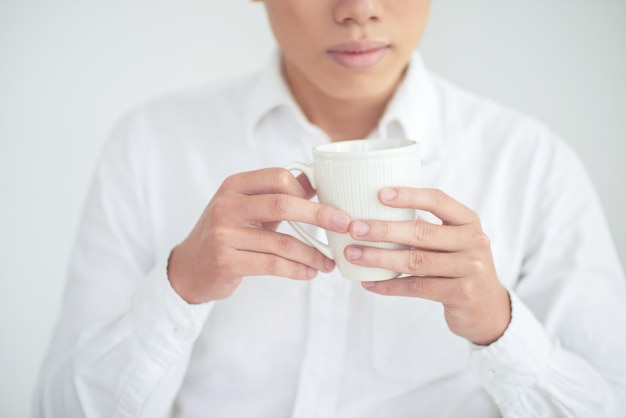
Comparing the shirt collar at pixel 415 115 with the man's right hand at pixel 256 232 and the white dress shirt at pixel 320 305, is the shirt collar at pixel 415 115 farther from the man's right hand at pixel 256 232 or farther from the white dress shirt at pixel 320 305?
the man's right hand at pixel 256 232

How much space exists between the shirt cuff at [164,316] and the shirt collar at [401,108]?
1.33ft

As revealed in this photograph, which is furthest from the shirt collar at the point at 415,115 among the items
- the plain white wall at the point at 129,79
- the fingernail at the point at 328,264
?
the plain white wall at the point at 129,79

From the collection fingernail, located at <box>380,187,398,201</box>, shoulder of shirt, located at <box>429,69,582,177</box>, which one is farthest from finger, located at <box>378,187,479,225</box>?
shoulder of shirt, located at <box>429,69,582,177</box>

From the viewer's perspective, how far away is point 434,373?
106 cm

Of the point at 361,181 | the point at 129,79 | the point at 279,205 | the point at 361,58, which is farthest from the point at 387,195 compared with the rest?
the point at 129,79

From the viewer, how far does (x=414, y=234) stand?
0.71 metres

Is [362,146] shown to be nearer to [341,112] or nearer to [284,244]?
[284,244]

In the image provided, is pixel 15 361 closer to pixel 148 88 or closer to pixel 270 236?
pixel 148 88

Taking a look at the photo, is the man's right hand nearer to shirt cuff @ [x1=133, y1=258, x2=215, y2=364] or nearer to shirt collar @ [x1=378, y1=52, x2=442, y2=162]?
shirt cuff @ [x1=133, y1=258, x2=215, y2=364]

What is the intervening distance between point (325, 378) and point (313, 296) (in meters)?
0.15

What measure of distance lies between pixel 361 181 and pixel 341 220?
6 centimetres

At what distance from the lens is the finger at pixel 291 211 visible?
0.70 meters

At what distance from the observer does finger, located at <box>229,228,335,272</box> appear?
0.77 m

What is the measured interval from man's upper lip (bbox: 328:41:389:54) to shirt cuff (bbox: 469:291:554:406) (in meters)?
0.45
